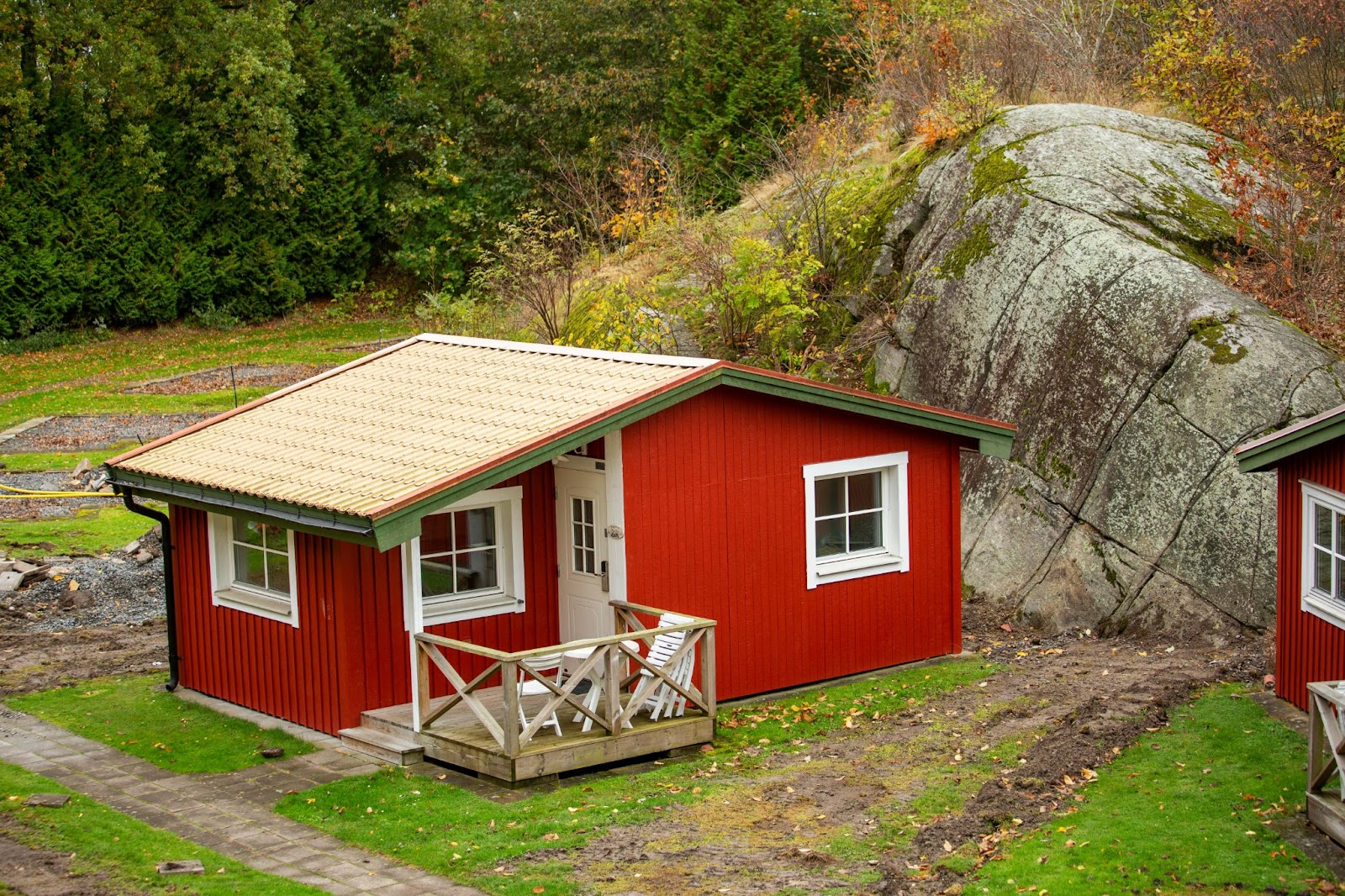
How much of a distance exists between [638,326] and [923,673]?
10.4 m

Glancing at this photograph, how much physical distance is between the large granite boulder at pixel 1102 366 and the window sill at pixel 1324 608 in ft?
9.89

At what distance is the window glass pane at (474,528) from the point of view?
42.5 feet

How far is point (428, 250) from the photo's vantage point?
4131 centimetres

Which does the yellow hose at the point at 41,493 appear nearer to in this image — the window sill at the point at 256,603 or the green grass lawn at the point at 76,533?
the green grass lawn at the point at 76,533

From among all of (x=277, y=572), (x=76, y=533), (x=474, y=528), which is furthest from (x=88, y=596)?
(x=474, y=528)

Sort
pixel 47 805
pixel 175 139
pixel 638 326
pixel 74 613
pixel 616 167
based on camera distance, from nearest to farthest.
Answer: pixel 47 805 < pixel 74 613 < pixel 638 326 < pixel 616 167 < pixel 175 139

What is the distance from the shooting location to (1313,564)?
40.9ft

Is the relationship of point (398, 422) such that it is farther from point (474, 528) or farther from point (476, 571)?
point (476, 571)

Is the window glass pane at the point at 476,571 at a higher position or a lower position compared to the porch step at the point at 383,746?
higher

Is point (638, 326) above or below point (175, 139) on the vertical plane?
below

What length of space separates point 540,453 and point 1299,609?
684cm

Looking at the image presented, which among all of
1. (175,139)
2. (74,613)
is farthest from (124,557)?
(175,139)

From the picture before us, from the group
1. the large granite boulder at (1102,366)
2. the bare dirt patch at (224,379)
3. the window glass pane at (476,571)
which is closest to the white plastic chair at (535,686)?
the window glass pane at (476,571)

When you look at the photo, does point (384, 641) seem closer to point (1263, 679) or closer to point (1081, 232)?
point (1263, 679)
